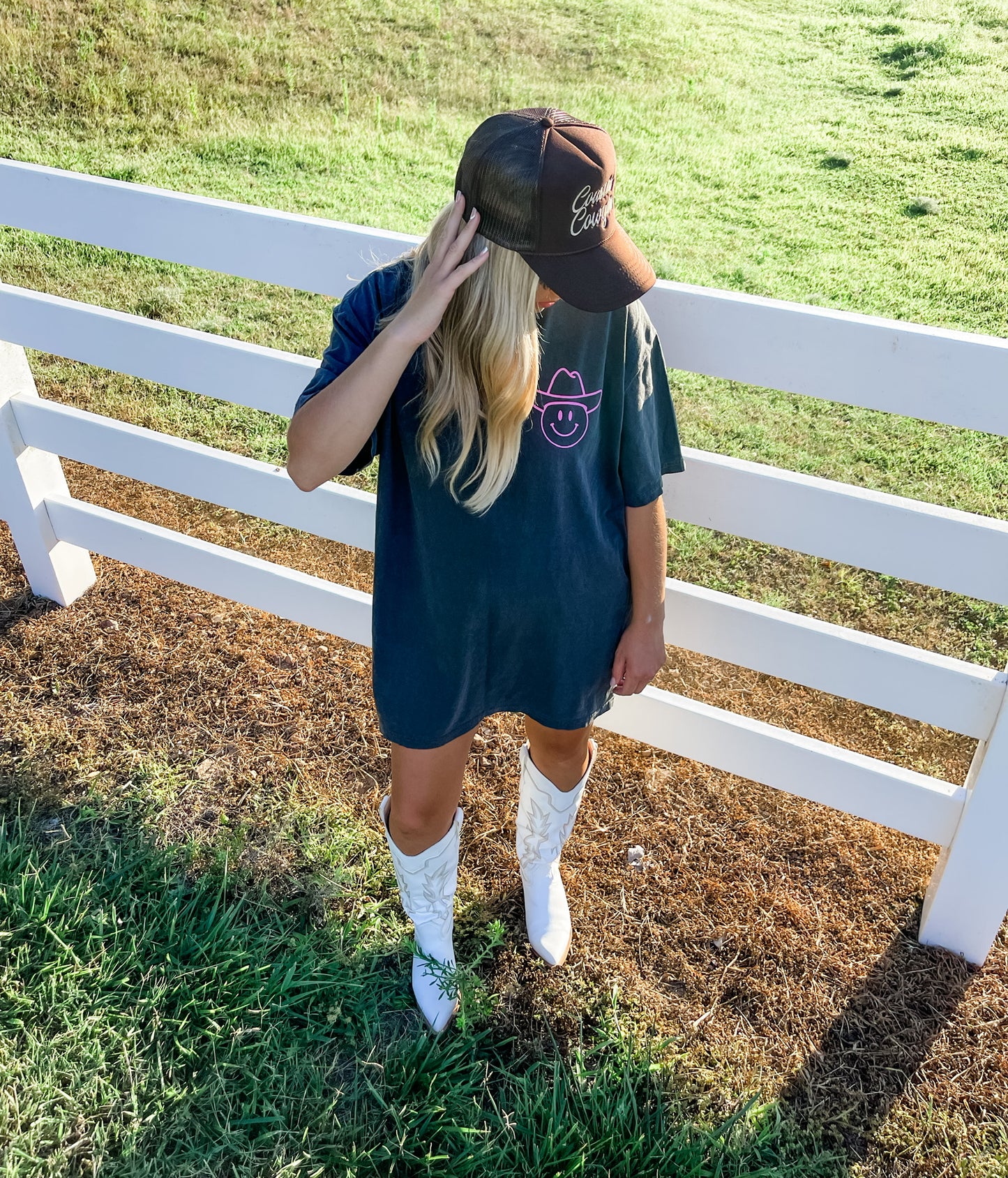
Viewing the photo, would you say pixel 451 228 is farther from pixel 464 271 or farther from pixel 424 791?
pixel 424 791

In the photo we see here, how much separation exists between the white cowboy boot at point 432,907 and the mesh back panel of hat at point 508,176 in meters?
1.26

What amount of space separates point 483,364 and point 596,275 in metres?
0.22

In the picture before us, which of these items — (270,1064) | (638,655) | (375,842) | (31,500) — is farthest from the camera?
(31,500)

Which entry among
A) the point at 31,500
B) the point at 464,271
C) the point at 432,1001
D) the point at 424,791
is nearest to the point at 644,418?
the point at 464,271

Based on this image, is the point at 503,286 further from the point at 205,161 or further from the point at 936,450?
the point at 205,161

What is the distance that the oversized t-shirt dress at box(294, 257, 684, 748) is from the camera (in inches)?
61.7

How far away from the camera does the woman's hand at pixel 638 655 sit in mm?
1871

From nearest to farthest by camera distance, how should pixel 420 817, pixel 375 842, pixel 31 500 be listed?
pixel 420 817 → pixel 375 842 → pixel 31 500

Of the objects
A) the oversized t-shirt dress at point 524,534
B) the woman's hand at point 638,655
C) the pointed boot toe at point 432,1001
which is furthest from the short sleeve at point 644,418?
the pointed boot toe at point 432,1001

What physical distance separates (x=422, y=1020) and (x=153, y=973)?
66 cm

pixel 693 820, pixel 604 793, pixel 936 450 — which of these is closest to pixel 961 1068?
pixel 693 820

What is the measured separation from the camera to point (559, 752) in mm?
2078

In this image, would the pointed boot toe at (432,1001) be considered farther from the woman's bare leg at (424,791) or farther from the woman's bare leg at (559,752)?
the woman's bare leg at (559,752)

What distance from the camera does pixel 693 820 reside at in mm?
2730
